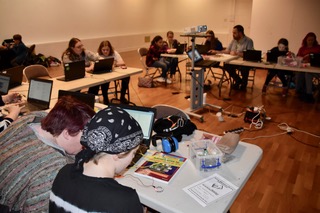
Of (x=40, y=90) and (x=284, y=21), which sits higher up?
(x=284, y=21)

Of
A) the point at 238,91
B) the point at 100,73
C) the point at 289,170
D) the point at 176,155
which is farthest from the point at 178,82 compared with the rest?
the point at 176,155

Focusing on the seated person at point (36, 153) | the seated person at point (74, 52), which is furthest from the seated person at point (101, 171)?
the seated person at point (74, 52)

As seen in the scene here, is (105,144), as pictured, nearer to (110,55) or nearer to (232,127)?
(232,127)

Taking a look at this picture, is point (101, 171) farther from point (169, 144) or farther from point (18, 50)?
point (18, 50)

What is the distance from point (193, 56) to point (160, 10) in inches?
331

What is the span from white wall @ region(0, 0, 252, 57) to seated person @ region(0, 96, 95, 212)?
684cm

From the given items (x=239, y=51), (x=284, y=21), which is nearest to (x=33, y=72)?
(x=239, y=51)

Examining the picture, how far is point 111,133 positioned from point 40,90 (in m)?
2.09

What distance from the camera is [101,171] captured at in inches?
38.5

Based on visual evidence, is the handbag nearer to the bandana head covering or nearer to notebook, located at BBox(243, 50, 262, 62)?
notebook, located at BBox(243, 50, 262, 62)

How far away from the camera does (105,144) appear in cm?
95

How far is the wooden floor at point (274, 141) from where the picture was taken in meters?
2.33

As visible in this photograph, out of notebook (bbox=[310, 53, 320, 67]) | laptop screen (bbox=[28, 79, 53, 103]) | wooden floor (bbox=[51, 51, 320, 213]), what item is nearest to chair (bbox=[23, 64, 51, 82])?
laptop screen (bbox=[28, 79, 53, 103])

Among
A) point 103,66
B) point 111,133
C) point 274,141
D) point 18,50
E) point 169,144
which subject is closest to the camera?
point 111,133
